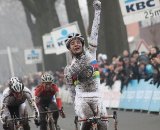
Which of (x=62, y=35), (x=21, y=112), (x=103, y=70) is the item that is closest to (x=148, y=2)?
(x=103, y=70)

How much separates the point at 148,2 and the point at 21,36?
8216 centimetres

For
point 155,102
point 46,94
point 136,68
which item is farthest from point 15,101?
point 136,68

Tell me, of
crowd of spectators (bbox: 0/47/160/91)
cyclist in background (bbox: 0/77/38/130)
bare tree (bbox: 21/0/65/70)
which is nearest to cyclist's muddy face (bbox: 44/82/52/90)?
cyclist in background (bbox: 0/77/38/130)

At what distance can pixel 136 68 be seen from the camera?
1809 centimetres

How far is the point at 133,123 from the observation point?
50.6ft

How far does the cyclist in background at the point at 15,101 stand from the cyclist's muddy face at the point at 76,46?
2.44 m

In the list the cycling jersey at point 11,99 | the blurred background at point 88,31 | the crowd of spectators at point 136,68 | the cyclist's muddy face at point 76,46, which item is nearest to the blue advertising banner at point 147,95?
the crowd of spectators at point 136,68

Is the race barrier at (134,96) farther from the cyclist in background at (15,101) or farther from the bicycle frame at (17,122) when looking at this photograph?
the bicycle frame at (17,122)

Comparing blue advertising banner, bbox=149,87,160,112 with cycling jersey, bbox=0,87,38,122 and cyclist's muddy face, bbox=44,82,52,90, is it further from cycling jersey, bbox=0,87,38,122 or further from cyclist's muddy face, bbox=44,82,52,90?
cycling jersey, bbox=0,87,38,122

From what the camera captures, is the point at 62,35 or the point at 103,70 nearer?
the point at 103,70

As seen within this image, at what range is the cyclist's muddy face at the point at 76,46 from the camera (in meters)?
8.43

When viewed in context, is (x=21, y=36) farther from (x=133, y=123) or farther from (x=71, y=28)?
(x=133, y=123)

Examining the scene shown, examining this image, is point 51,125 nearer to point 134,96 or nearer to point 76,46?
point 76,46

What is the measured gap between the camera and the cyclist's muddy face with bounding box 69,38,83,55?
8.43 metres
